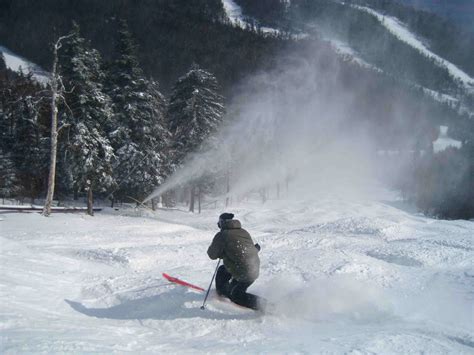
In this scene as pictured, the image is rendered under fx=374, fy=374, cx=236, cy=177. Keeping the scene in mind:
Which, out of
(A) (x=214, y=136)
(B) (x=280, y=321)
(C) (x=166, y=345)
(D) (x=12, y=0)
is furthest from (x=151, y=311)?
(D) (x=12, y=0)

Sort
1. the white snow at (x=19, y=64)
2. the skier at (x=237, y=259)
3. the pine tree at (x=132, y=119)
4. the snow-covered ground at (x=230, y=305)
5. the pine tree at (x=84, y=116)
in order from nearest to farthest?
the snow-covered ground at (x=230, y=305), the skier at (x=237, y=259), the pine tree at (x=84, y=116), the pine tree at (x=132, y=119), the white snow at (x=19, y=64)

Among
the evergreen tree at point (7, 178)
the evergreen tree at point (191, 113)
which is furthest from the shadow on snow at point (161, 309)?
the evergreen tree at point (7, 178)

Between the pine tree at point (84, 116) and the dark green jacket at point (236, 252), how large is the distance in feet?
64.4

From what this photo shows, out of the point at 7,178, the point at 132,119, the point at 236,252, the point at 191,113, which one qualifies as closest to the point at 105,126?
the point at 132,119

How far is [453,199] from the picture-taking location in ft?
234

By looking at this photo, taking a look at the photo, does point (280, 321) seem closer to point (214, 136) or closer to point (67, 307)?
point (67, 307)

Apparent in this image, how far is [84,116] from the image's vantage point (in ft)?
80.2

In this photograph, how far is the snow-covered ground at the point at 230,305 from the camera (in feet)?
17.5

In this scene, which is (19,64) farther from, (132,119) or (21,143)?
(132,119)

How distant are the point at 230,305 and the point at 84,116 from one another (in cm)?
2083

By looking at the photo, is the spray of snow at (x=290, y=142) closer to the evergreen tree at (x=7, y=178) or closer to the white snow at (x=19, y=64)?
the evergreen tree at (x=7, y=178)

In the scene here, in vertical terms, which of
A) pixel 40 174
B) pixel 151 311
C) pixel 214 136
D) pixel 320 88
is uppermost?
pixel 320 88

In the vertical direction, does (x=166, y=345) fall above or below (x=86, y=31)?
below

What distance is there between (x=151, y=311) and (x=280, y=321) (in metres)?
2.49
